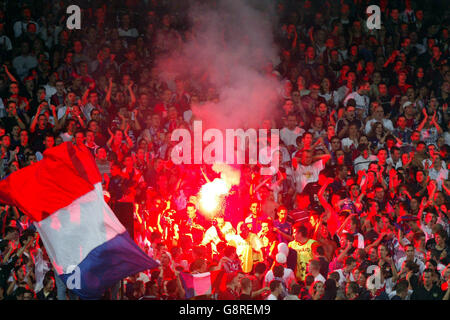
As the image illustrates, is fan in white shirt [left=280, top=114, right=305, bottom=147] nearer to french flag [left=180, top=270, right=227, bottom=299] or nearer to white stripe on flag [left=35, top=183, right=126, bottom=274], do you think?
french flag [left=180, top=270, right=227, bottom=299]

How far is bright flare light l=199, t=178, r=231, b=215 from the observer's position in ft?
28.2

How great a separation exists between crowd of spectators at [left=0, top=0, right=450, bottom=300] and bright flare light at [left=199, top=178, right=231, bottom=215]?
92mm

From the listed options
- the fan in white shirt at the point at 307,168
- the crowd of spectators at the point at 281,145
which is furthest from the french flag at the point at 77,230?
the fan in white shirt at the point at 307,168

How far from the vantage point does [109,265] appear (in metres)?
6.25

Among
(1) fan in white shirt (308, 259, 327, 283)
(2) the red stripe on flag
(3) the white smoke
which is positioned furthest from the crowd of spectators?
(2) the red stripe on flag

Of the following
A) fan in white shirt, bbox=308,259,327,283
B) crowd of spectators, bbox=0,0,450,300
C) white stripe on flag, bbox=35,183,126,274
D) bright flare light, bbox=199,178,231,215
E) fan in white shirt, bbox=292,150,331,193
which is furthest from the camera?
fan in white shirt, bbox=292,150,331,193

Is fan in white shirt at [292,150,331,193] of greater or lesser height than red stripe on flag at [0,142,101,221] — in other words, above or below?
below

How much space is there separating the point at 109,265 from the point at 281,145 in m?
3.78

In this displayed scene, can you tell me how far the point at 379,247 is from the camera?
26.2ft

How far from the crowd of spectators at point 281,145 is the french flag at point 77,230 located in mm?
359

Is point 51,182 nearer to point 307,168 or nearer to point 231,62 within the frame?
point 307,168

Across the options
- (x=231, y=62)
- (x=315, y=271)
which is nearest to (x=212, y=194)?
(x=315, y=271)

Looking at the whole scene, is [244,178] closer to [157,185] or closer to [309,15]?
[157,185]
